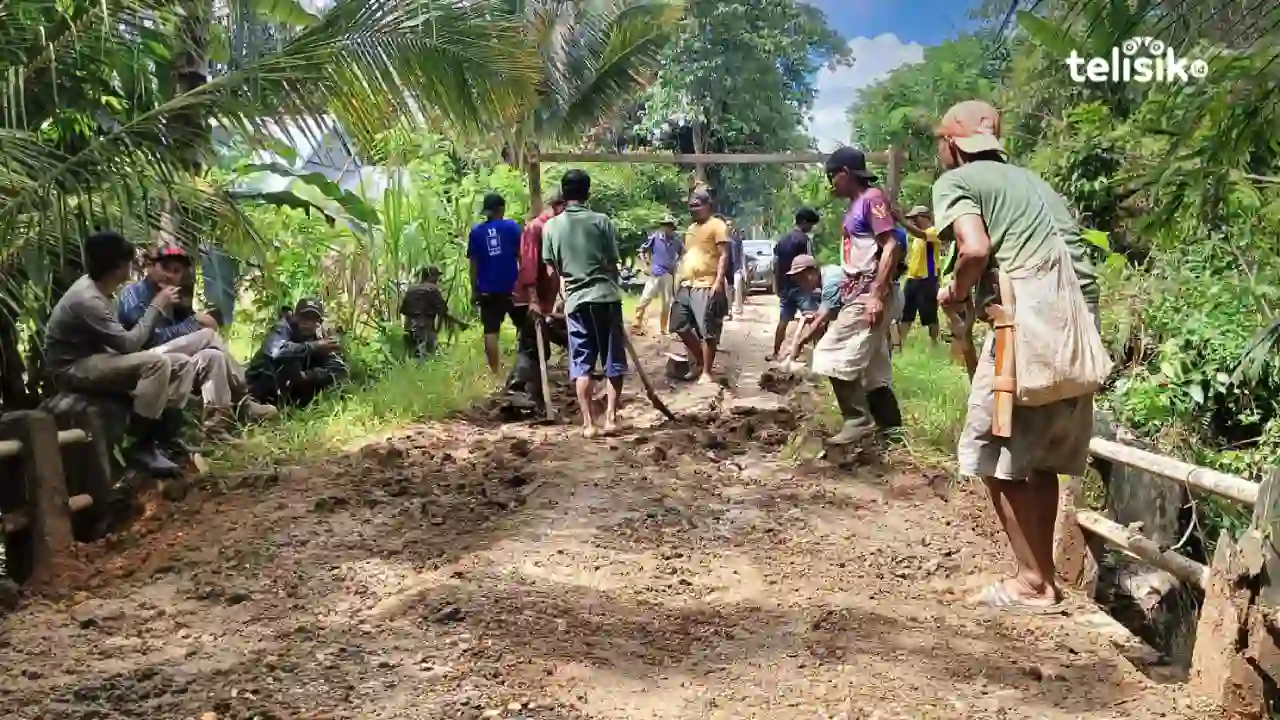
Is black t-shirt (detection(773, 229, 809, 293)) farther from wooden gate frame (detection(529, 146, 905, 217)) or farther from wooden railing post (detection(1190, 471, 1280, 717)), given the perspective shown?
wooden railing post (detection(1190, 471, 1280, 717))

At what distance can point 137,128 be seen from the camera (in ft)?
16.8

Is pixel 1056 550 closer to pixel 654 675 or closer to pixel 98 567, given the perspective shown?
pixel 654 675

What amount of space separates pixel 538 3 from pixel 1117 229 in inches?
335

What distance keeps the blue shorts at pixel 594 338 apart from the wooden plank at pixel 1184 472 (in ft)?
10.1

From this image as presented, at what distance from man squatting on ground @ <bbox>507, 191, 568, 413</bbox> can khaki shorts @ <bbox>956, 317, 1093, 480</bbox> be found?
13.6 ft

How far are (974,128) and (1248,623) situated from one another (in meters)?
1.88

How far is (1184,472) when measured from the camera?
391 centimetres

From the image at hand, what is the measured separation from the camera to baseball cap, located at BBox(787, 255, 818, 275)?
9.77m

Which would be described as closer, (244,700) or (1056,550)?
(244,700)

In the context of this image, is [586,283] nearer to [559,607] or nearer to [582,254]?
[582,254]

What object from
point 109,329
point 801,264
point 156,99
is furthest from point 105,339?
point 801,264

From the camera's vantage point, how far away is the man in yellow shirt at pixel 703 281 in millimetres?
8898

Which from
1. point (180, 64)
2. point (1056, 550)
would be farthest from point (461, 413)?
point (1056, 550)

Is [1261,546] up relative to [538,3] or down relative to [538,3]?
down
